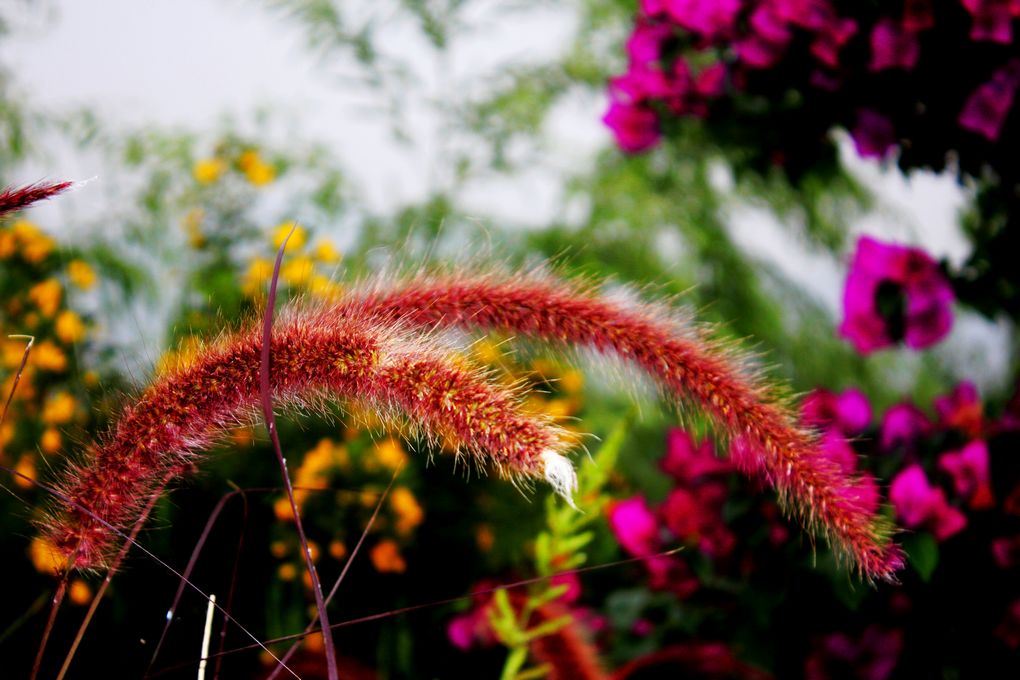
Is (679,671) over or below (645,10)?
below

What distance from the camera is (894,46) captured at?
0.94 meters

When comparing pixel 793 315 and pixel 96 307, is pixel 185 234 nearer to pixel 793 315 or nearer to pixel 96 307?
pixel 96 307

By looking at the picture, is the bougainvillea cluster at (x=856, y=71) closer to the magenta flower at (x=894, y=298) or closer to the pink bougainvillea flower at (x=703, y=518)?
the magenta flower at (x=894, y=298)

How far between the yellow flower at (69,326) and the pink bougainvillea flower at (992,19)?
1111 mm

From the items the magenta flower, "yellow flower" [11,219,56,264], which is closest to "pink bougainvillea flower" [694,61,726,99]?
the magenta flower

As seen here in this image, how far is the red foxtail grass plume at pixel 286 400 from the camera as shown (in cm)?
43

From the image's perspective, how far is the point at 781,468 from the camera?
1.60ft

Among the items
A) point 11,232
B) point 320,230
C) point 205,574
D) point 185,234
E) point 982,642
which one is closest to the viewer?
point 982,642

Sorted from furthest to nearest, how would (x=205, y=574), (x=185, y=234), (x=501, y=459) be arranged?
1. (x=185, y=234)
2. (x=205, y=574)
3. (x=501, y=459)

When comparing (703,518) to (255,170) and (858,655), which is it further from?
(255,170)

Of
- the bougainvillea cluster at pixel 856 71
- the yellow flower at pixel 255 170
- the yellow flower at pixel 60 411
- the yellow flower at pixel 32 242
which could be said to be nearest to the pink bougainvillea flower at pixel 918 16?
the bougainvillea cluster at pixel 856 71

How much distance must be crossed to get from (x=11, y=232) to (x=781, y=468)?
125cm

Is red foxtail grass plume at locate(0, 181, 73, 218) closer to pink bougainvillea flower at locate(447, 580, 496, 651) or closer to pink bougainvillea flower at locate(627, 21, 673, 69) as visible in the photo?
pink bougainvillea flower at locate(447, 580, 496, 651)

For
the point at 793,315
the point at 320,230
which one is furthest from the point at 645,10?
the point at 793,315
